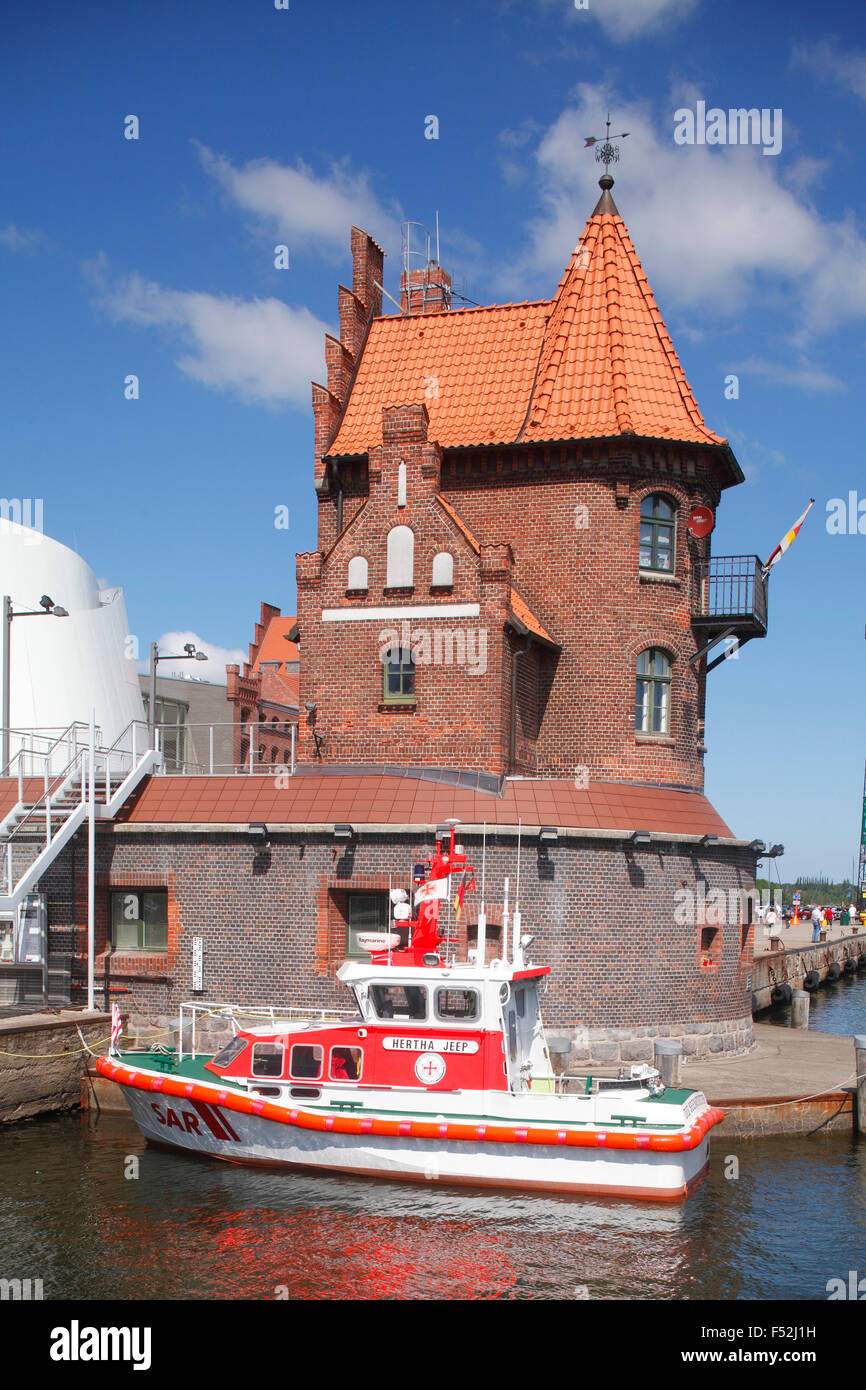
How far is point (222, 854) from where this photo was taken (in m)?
24.0

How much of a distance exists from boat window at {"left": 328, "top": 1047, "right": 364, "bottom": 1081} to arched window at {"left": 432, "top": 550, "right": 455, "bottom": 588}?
10.1 meters

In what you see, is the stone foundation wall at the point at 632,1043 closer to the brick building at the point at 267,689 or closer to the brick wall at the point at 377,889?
the brick wall at the point at 377,889

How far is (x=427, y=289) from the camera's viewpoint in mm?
34500

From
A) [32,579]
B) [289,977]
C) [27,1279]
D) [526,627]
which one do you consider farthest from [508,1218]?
[32,579]

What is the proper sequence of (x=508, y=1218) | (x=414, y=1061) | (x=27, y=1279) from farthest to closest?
(x=414, y=1061) < (x=508, y=1218) < (x=27, y=1279)

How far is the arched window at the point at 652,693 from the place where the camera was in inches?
1047

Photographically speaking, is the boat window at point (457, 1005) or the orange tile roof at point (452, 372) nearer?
the boat window at point (457, 1005)

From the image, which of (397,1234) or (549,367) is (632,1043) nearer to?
(397,1234)

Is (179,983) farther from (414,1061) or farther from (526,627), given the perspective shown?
(526,627)

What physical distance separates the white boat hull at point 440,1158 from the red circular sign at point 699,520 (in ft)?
45.2

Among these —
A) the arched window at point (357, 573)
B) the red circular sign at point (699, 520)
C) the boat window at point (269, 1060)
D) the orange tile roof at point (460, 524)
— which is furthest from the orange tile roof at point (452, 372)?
the boat window at point (269, 1060)

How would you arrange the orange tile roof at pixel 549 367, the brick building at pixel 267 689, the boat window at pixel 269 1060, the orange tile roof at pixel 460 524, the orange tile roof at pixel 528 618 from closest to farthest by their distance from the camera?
the boat window at pixel 269 1060 < the orange tile roof at pixel 460 524 < the orange tile roof at pixel 528 618 < the orange tile roof at pixel 549 367 < the brick building at pixel 267 689
